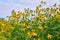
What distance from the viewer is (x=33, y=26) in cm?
438

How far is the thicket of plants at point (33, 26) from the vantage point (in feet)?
13.5

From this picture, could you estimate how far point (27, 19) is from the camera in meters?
Result: 4.77

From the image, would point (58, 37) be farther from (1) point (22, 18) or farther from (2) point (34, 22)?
(1) point (22, 18)

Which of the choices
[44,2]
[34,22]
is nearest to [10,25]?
[34,22]

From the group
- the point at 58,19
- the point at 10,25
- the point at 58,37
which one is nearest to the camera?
the point at 58,37

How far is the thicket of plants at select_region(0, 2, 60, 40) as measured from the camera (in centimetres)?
412

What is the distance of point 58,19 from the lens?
4.31 metres

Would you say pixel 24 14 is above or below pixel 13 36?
above

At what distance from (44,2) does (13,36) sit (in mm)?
1099

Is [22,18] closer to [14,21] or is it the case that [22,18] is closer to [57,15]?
[14,21]

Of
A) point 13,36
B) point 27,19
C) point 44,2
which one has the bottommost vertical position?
point 13,36

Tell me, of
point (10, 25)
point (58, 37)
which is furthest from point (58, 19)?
point (10, 25)

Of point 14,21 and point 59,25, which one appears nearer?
point 59,25

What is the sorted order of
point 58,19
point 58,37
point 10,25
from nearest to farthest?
1. point 58,37
2. point 58,19
3. point 10,25
